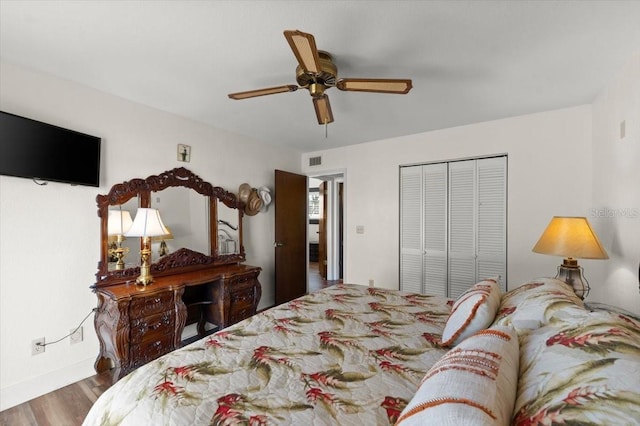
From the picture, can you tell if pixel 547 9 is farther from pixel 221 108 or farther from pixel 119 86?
pixel 119 86

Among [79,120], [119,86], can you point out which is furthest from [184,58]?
[79,120]

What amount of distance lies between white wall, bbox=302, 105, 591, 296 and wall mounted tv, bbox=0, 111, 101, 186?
3110mm

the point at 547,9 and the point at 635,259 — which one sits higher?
the point at 547,9

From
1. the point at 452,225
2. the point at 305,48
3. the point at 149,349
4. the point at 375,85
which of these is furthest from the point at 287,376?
the point at 452,225

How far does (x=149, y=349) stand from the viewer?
2229 millimetres

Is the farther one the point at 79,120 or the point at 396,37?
the point at 79,120

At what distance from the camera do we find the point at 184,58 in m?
1.91

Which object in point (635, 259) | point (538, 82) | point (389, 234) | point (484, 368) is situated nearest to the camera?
point (484, 368)

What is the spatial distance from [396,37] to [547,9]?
0.75 meters

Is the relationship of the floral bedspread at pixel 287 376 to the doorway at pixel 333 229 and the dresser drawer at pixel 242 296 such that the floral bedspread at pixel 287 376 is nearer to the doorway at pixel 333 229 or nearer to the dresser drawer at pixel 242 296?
the dresser drawer at pixel 242 296

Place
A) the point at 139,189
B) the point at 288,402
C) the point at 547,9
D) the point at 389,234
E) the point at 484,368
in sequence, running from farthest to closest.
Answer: the point at 389,234, the point at 139,189, the point at 547,9, the point at 288,402, the point at 484,368

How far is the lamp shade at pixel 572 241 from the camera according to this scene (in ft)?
6.24

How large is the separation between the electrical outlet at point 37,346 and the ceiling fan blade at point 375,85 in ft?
9.42

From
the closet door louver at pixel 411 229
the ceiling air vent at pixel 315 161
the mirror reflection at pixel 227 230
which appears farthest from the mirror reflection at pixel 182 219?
the closet door louver at pixel 411 229
